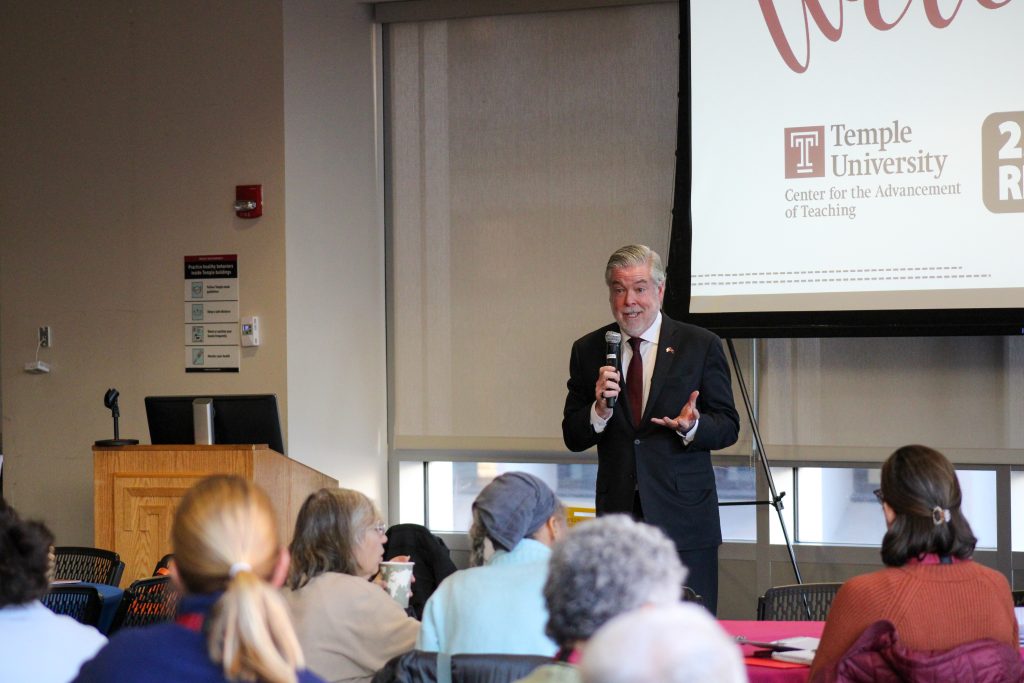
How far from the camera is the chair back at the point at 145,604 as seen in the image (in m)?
3.64

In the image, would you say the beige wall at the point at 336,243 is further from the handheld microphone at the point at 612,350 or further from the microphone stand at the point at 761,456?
the handheld microphone at the point at 612,350

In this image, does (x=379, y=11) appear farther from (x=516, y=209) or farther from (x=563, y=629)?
(x=563, y=629)

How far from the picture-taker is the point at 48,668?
7.58ft

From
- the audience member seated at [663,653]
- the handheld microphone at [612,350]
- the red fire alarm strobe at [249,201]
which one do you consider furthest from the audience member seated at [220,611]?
the red fire alarm strobe at [249,201]

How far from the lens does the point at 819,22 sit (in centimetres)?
546

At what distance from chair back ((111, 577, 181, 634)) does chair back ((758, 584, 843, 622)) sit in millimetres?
1844

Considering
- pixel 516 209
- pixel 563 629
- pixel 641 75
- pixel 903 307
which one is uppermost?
pixel 641 75

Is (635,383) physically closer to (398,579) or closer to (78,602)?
(398,579)

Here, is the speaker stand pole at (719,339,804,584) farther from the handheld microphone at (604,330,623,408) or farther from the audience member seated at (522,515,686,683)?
the audience member seated at (522,515,686,683)

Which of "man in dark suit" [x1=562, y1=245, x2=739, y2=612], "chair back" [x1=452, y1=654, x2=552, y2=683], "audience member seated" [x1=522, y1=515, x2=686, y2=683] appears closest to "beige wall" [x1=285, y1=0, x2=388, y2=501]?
"man in dark suit" [x1=562, y1=245, x2=739, y2=612]

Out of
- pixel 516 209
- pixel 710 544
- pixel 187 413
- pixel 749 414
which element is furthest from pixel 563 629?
pixel 516 209

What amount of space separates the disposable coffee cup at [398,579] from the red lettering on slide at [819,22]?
3.40 meters

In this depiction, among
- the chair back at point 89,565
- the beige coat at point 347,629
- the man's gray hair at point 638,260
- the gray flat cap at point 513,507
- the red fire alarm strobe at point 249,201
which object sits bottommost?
the chair back at point 89,565

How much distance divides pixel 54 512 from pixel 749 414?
12.7ft
